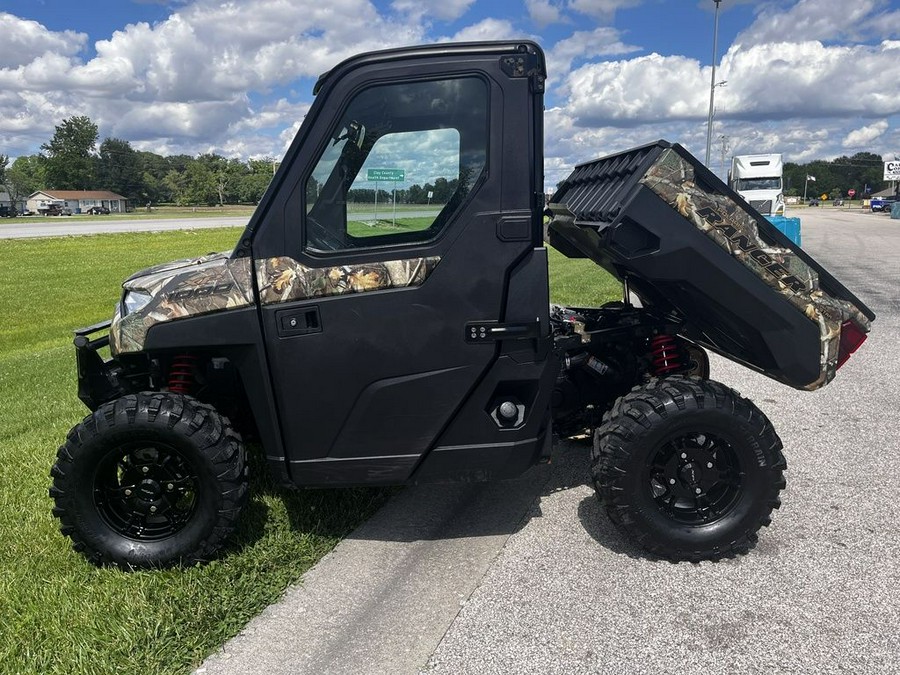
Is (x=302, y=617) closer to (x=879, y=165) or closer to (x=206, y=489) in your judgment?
(x=206, y=489)

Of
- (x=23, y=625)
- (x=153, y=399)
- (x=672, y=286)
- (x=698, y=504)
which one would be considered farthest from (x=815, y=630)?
(x=23, y=625)

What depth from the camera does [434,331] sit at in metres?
3.19

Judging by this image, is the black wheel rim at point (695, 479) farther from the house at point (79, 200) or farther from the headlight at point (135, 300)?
the house at point (79, 200)

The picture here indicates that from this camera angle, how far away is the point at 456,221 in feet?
10.3

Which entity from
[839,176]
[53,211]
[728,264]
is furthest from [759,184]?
[839,176]

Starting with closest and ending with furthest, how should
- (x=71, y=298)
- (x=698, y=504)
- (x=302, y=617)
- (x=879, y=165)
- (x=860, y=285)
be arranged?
(x=302, y=617), (x=698, y=504), (x=860, y=285), (x=71, y=298), (x=879, y=165)

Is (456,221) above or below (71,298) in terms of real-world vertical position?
above

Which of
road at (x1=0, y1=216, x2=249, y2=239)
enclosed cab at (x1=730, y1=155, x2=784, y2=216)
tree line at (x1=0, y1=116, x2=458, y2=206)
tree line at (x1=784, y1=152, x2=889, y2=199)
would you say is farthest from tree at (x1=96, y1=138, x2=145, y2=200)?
tree line at (x1=784, y1=152, x2=889, y2=199)

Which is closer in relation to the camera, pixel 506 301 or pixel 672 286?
pixel 506 301

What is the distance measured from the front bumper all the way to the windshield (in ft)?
117

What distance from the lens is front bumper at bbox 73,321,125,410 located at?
3.67m

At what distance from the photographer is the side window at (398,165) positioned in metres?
3.11

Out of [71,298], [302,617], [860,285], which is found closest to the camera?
[302,617]

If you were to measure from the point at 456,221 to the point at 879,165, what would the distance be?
159 m
